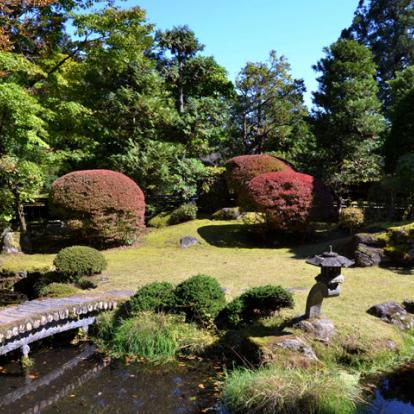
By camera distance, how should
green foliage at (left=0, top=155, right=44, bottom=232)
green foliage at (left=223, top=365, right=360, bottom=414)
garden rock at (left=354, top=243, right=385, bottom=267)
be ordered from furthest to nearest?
garden rock at (left=354, top=243, right=385, bottom=267) → green foliage at (left=0, top=155, right=44, bottom=232) → green foliage at (left=223, top=365, right=360, bottom=414)

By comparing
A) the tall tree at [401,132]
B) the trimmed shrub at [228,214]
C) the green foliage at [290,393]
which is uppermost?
the tall tree at [401,132]

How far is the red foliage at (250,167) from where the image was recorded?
17422mm

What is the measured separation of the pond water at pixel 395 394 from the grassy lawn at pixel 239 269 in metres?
0.71

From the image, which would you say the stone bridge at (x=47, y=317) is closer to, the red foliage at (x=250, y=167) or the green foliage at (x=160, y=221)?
the green foliage at (x=160, y=221)

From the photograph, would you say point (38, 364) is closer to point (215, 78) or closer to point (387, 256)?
point (387, 256)

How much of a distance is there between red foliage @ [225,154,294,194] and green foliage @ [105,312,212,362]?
405 inches

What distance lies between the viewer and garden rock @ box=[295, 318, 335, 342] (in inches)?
262

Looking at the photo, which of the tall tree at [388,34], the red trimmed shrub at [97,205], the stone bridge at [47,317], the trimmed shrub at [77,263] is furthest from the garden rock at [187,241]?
the tall tree at [388,34]

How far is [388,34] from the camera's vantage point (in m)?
30.5

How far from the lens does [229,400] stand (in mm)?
5402

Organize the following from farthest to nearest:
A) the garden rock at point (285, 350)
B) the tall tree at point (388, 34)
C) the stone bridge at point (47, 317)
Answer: the tall tree at point (388, 34), the stone bridge at point (47, 317), the garden rock at point (285, 350)

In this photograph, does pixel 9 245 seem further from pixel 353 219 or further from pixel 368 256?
pixel 353 219

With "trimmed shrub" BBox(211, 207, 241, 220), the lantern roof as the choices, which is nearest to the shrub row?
the lantern roof

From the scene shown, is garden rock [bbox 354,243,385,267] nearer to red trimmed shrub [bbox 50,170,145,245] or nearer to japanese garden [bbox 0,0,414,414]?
japanese garden [bbox 0,0,414,414]
